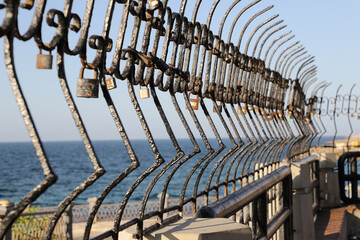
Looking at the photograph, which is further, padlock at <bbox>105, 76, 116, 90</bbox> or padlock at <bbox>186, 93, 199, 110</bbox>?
padlock at <bbox>186, 93, 199, 110</bbox>

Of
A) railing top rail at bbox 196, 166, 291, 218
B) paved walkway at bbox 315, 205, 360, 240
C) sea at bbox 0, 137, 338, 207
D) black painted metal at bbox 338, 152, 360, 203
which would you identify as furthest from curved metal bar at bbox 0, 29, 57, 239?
sea at bbox 0, 137, 338, 207

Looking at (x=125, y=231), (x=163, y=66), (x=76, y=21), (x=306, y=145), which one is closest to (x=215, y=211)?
(x=125, y=231)

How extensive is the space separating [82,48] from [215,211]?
3.54ft

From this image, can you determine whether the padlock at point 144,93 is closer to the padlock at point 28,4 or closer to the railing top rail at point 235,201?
the railing top rail at point 235,201

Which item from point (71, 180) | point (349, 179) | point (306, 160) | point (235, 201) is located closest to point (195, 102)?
point (235, 201)

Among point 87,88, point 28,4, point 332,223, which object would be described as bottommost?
point 332,223

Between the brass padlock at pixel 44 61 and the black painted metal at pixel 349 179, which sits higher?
the brass padlock at pixel 44 61

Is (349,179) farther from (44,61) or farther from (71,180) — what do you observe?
(71,180)

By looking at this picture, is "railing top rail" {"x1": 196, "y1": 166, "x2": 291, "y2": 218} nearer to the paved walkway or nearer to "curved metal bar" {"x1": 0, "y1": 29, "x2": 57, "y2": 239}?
"curved metal bar" {"x1": 0, "y1": 29, "x2": 57, "y2": 239}

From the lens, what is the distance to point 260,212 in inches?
139

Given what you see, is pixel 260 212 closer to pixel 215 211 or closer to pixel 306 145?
pixel 215 211

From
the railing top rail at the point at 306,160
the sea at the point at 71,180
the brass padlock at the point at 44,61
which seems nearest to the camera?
the brass padlock at the point at 44,61

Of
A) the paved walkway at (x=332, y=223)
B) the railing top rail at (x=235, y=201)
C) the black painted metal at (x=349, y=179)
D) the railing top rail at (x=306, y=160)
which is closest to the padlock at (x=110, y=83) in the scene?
the railing top rail at (x=235, y=201)

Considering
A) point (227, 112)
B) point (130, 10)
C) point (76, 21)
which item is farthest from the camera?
point (227, 112)
